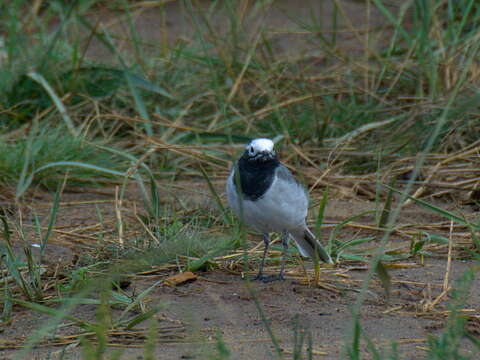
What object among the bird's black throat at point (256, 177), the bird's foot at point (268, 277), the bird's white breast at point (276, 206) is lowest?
the bird's foot at point (268, 277)

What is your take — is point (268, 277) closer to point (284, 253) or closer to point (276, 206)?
point (284, 253)

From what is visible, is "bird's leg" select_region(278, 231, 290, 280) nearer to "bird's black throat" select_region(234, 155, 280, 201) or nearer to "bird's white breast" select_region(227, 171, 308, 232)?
"bird's white breast" select_region(227, 171, 308, 232)

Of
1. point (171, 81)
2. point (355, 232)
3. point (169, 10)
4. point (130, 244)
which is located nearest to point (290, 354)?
point (130, 244)

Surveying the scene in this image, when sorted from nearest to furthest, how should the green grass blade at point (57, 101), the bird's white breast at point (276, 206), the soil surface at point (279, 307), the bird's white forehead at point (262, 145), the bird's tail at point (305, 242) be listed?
the soil surface at point (279, 307)
the bird's white breast at point (276, 206)
the bird's white forehead at point (262, 145)
the bird's tail at point (305, 242)
the green grass blade at point (57, 101)

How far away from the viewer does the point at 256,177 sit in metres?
3.00

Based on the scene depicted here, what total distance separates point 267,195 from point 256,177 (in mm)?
93

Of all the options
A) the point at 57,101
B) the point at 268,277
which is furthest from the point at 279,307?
the point at 57,101

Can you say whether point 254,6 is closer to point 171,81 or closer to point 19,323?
point 171,81

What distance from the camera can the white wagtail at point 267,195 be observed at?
9.70ft

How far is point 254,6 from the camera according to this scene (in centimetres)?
670

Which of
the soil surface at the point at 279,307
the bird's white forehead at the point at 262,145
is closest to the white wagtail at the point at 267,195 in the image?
the bird's white forehead at the point at 262,145

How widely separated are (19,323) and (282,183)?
A: 3.43 ft

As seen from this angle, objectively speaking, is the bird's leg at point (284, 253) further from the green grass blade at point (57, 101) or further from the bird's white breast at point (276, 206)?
the green grass blade at point (57, 101)

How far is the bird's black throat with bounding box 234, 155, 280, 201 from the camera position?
297cm
